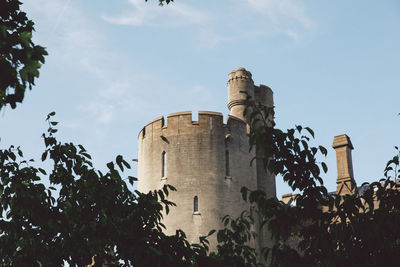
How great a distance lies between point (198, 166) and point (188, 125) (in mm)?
2143

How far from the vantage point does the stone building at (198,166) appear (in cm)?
2520

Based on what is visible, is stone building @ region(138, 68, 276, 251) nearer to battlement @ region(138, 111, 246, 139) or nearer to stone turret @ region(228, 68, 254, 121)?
battlement @ region(138, 111, 246, 139)

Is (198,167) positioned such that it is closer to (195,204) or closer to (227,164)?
(227,164)

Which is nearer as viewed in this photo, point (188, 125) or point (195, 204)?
point (195, 204)

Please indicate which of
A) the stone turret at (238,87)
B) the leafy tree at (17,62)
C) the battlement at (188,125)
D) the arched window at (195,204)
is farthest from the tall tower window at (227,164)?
the leafy tree at (17,62)

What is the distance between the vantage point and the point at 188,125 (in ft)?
87.6

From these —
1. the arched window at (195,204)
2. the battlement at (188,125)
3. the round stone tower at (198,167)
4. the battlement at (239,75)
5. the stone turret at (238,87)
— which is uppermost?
the battlement at (239,75)

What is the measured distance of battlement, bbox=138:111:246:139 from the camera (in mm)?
26672

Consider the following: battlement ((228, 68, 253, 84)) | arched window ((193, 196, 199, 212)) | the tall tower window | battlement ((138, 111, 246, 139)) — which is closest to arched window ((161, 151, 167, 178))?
battlement ((138, 111, 246, 139))

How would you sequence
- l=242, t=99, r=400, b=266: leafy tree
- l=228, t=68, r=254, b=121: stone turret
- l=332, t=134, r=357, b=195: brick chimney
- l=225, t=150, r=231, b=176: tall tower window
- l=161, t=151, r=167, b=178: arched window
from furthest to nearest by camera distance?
1. l=228, t=68, r=254, b=121: stone turret
2. l=332, t=134, r=357, b=195: brick chimney
3. l=225, t=150, r=231, b=176: tall tower window
4. l=161, t=151, r=167, b=178: arched window
5. l=242, t=99, r=400, b=266: leafy tree

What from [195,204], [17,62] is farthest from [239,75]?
[17,62]

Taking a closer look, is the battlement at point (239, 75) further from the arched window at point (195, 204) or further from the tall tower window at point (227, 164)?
the arched window at point (195, 204)

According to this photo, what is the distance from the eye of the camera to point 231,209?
25.7 m

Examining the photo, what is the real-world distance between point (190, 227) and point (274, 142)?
60.0 ft
